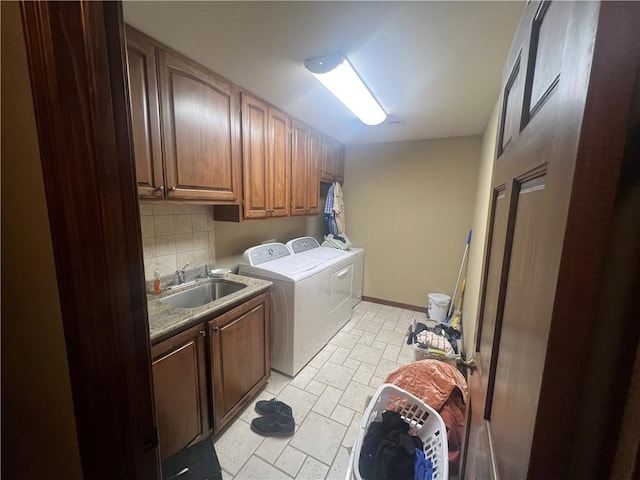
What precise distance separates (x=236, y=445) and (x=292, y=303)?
38.1 inches

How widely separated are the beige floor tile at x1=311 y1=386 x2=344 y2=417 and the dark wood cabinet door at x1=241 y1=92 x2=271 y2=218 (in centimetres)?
156

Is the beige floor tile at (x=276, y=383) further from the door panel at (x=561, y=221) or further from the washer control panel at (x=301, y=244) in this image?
the door panel at (x=561, y=221)

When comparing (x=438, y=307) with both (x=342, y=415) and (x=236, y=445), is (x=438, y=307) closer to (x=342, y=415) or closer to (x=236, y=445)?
(x=342, y=415)

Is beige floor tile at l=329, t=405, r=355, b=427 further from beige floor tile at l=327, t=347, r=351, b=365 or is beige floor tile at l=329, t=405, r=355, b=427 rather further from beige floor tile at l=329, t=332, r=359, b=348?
beige floor tile at l=329, t=332, r=359, b=348

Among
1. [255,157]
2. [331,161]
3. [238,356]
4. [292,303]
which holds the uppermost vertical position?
[331,161]

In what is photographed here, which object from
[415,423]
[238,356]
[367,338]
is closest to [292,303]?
[238,356]

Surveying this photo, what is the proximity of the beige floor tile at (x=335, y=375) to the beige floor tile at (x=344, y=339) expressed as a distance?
0.37m

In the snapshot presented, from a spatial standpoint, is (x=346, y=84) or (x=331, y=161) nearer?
(x=346, y=84)

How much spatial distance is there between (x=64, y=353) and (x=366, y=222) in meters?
3.49

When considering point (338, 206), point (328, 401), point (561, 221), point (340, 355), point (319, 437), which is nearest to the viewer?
point (561, 221)

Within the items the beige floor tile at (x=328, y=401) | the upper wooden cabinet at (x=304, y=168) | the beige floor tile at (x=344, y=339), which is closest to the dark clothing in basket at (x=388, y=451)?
the beige floor tile at (x=328, y=401)

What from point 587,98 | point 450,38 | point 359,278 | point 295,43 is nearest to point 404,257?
point 359,278

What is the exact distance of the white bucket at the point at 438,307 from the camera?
3.11 meters

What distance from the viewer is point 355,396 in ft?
6.67
